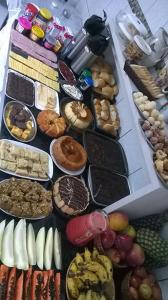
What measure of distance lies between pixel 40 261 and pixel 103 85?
128 centimetres

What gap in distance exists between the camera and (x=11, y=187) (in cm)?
134

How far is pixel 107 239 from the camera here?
140cm

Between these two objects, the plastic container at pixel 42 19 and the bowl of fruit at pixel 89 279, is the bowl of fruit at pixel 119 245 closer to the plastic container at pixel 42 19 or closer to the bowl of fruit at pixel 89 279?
the bowl of fruit at pixel 89 279

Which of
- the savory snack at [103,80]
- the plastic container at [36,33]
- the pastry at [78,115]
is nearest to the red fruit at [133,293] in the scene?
the pastry at [78,115]

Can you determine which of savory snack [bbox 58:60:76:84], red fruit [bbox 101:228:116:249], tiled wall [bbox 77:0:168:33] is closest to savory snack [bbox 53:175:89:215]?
red fruit [bbox 101:228:116:249]

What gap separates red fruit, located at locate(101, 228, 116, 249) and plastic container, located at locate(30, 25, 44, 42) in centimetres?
144

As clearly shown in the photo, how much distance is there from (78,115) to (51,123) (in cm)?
20

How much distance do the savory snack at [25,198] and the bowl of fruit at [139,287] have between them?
1.60 ft

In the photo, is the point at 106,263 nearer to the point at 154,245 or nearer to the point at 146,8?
the point at 154,245

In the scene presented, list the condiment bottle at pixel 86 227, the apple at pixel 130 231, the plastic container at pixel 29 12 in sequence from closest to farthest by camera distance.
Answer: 1. the condiment bottle at pixel 86 227
2. the apple at pixel 130 231
3. the plastic container at pixel 29 12

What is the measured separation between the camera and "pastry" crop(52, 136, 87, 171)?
5.23 ft

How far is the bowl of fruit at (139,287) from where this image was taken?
1.33 m

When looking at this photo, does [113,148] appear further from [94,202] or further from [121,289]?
[121,289]

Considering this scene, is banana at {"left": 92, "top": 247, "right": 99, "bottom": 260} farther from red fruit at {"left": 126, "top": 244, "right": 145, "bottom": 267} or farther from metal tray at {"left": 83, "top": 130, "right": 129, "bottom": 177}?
metal tray at {"left": 83, "top": 130, "right": 129, "bottom": 177}
